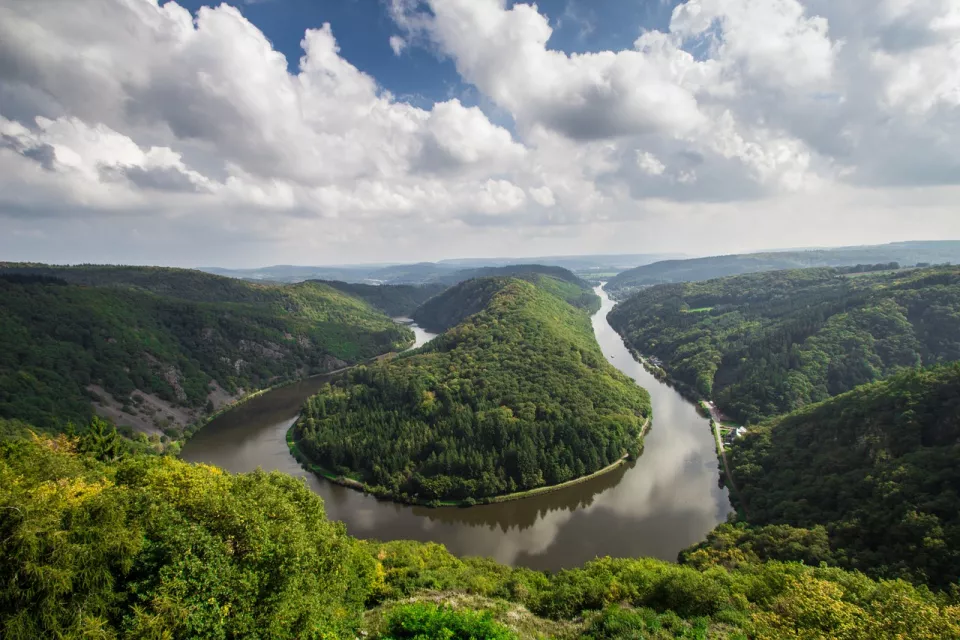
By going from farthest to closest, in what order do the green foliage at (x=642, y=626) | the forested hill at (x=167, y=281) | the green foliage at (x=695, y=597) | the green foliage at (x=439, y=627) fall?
the forested hill at (x=167, y=281) → the green foliage at (x=642, y=626) → the green foliage at (x=695, y=597) → the green foliage at (x=439, y=627)

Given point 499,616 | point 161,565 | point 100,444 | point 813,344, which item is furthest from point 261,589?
point 813,344

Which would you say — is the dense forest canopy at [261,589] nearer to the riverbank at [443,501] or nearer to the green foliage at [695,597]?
the green foliage at [695,597]

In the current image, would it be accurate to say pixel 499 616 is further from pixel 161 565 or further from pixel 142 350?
pixel 142 350

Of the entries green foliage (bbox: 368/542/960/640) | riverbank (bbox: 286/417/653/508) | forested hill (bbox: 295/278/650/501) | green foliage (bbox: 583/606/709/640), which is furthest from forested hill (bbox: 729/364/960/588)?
green foliage (bbox: 583/606/709/640)

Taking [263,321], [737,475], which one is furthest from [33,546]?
[263,321]


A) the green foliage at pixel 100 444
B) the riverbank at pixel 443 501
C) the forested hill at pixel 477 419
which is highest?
the green foliage at pixel 100 444

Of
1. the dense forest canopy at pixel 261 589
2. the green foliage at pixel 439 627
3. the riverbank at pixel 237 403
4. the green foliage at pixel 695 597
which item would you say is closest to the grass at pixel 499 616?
the dense forest canopy at pixel 261 589
